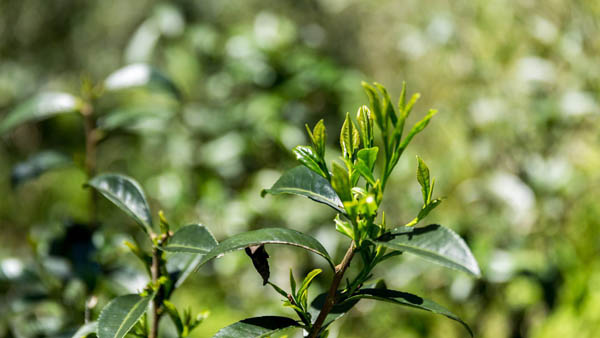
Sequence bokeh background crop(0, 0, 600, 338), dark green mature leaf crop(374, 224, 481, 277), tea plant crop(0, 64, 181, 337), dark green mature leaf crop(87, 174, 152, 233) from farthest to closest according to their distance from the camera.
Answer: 1. bokeh background crop(0, 0, 600, 338)
2. tea plant crop(0, 64, 181, 337)
3. dark green mature leaf crop(87, 174, 152, 233)
4. dark green mature leaf crop(374, 224, 481, 277)

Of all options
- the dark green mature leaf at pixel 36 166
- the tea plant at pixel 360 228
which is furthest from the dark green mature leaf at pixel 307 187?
the dark green mature leaf at pixel 36 166

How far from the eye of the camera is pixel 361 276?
0.36 metres

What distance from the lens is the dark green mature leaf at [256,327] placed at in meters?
0.35

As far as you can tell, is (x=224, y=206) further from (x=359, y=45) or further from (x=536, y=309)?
(x=359, y=45)

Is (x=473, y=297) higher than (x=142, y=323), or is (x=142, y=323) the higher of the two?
(x=142, y=323)

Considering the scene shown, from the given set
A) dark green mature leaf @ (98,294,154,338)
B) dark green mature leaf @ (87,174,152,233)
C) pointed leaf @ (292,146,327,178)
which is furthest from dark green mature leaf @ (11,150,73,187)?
pointed leaf @ (292,146,327,178)

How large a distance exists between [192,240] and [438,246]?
A: 184 mm

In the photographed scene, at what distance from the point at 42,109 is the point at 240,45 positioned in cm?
64

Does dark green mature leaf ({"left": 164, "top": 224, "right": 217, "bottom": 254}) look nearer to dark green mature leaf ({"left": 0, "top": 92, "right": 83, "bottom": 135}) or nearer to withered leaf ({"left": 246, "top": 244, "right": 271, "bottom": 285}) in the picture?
withered leaf ({"left": 246, "top": 244, "right": 271, "bottom": 285})

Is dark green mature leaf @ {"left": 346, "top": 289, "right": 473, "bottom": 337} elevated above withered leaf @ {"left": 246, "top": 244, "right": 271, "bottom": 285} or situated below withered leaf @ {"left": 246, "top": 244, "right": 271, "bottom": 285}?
below

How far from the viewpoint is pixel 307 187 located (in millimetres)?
381

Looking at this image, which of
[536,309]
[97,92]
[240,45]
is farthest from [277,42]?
[536,309]

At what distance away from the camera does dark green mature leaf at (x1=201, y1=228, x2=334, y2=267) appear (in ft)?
1.05

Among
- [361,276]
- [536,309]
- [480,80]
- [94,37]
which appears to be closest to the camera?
[361,276]
